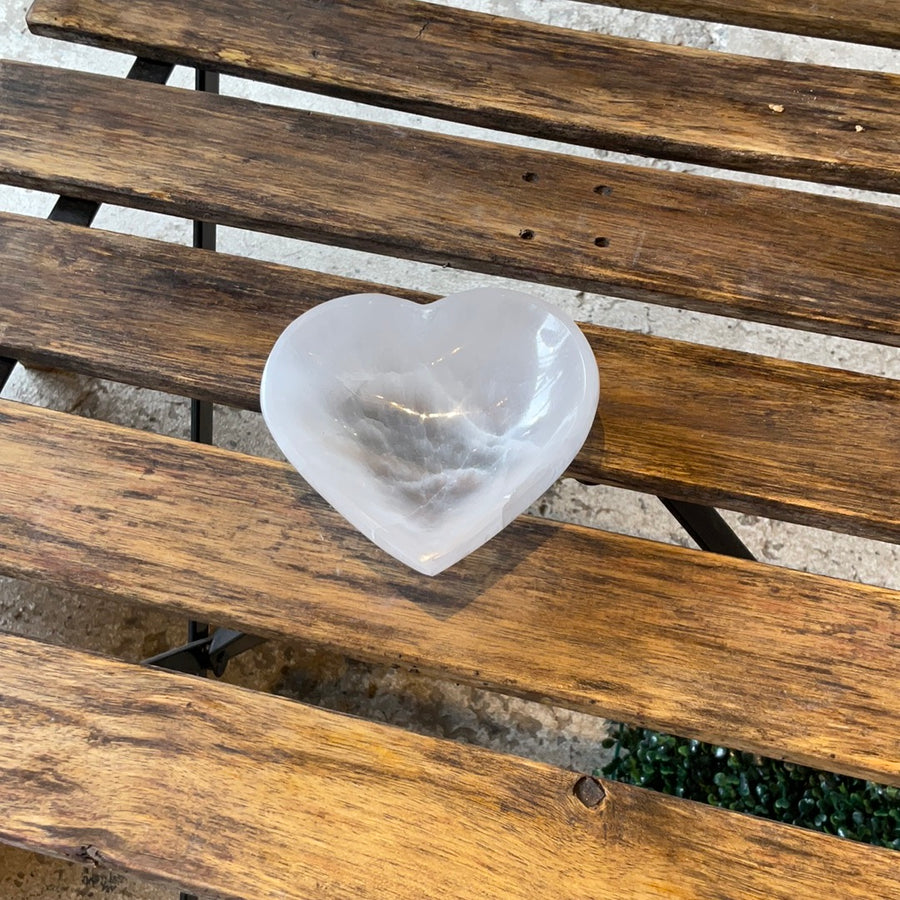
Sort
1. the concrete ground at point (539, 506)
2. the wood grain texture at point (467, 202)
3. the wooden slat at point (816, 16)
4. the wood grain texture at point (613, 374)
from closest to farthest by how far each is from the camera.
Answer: the wood grain texture at point (613, 374), the wood grain texture at point (467, 202), the wooden slat at point (816, 16), the concrete ground at point (539, 506)

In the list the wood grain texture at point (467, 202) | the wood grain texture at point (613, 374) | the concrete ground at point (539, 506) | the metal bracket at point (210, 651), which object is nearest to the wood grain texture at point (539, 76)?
the wood grain texture at point (467, 202)

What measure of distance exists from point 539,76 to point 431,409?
1.30 feet

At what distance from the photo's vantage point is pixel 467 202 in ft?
2.80

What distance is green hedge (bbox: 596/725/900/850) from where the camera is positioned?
0.99 meters

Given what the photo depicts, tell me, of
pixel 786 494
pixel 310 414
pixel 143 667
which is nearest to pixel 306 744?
pixel 143 667

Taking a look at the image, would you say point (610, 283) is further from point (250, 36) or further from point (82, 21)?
point (82, 21)

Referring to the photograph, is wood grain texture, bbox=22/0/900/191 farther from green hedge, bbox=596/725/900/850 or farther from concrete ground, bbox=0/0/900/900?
green hedge, bbox=596/725/900/850

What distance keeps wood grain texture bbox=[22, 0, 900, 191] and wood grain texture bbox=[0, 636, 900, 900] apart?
0.59 m

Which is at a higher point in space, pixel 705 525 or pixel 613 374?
pixel 613 374

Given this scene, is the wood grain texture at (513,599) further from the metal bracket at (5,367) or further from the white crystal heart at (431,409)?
the metal bracket at (5,367)

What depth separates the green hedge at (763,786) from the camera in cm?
99

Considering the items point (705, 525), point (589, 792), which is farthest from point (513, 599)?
point (705, 525)

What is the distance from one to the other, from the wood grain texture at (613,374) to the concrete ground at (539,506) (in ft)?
1.41

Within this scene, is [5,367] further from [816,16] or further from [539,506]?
[816,16]
